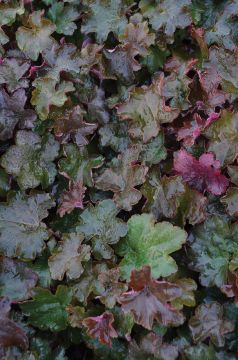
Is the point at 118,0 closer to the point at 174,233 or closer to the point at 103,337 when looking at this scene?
the point at 174,233

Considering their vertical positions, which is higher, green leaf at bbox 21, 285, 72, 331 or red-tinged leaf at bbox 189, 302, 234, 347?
red-tinged leaf at bbox 189, 302, 234, 347

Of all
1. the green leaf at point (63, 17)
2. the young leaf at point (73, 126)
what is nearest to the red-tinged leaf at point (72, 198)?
the young leaf at point (73, 126)

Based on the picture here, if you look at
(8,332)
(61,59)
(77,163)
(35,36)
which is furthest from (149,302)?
(35,36)

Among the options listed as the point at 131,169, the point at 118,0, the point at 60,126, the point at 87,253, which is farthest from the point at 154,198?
the point at 118,0

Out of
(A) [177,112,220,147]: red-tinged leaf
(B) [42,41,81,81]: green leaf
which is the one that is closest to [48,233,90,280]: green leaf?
(A) [177,112,220,147]: red-tinged leaf

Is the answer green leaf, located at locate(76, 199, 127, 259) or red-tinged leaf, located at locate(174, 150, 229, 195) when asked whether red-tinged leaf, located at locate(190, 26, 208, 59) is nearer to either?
red-tinged leaf, located at locate(174, 150, 229, 195)
